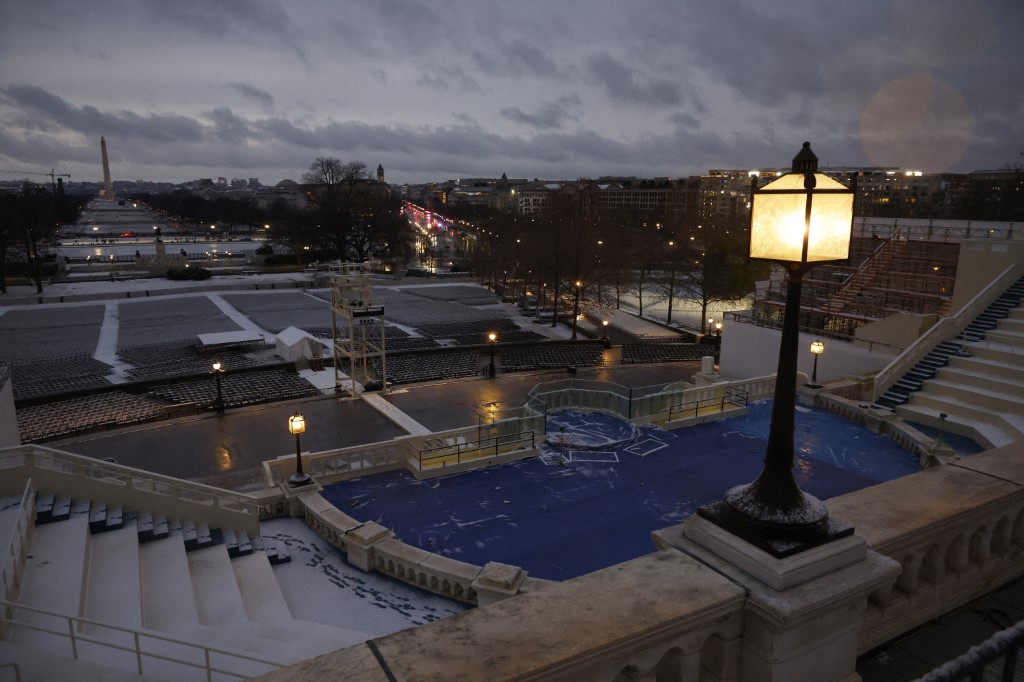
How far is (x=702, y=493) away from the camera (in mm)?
13297

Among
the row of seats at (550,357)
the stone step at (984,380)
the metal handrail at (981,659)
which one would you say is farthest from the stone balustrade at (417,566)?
the row of seats at (550,357)

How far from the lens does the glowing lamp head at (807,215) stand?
3.86m

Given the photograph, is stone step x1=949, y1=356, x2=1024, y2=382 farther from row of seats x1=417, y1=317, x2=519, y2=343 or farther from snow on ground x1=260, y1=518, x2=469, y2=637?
row of seats x1=417, y1=317, x2=519, y2=343

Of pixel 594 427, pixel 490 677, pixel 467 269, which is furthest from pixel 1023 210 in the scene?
pixel 490 677

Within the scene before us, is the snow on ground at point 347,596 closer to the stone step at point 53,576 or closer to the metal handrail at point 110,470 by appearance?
the metal handrail at point 110,470

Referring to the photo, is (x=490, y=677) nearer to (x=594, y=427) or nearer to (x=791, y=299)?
(x=791, y=299)

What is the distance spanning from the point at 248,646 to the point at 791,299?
26.9 feet

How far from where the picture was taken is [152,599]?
9.50 m

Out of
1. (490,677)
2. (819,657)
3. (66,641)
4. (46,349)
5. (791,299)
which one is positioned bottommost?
(46,349)

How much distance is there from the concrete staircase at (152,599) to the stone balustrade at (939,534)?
6.30m

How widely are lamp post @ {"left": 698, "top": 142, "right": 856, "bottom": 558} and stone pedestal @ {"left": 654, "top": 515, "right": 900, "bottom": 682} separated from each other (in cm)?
12

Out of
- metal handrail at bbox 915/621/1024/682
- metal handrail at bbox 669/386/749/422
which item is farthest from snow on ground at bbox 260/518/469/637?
metal handrail at bbox 669/386/749/422

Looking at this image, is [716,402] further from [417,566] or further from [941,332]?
[417,566]

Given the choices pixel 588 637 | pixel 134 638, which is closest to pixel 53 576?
pixel 134 638
